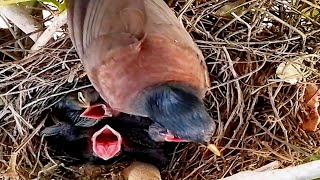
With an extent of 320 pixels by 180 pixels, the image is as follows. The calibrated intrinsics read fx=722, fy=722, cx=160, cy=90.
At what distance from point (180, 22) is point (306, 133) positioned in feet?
1.36

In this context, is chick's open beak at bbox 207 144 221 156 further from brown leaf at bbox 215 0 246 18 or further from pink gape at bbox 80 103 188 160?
brown leaf at bbox 215 0 246 18

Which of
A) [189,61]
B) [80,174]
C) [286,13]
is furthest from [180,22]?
[80,174]

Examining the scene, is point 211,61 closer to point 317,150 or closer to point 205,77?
point 205,77

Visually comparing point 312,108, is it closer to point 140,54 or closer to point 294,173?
point 294,173

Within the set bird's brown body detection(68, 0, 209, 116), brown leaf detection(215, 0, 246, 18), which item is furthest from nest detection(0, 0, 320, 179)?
bird's brown body detection(68, 0, 209, 116)

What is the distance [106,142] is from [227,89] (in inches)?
10.9

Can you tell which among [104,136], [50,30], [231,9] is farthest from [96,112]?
[231,9]

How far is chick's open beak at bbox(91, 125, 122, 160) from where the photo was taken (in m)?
1.50

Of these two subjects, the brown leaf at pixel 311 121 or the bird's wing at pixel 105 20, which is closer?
the bird's wing at pixel 105 20

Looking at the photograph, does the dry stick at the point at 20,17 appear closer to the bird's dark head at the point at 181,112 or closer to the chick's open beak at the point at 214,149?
the bird's dark head at the point at 181,112

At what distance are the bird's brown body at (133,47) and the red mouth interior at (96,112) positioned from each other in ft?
0.72

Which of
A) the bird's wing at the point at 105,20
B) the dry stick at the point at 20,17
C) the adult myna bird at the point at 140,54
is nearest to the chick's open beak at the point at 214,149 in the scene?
the adult myna bird at the point at 140,54

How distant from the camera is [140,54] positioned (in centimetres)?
123

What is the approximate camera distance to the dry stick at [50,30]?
133 cm
